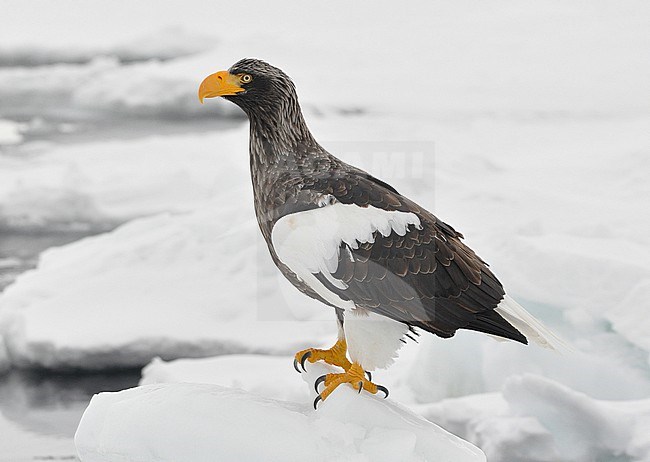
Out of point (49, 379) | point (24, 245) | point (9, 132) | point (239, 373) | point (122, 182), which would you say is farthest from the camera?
point (9, 132)

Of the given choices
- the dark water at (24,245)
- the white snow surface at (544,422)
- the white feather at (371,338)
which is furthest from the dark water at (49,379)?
the white feather at (371,338)

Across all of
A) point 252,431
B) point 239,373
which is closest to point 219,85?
point 252,431

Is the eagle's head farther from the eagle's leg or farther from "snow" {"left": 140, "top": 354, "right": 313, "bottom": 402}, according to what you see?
"snow" {"left": 140, "top": 354, "right": 313, "bottom": 402}

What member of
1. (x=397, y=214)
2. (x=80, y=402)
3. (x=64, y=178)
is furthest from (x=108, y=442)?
(x=64, y=178)

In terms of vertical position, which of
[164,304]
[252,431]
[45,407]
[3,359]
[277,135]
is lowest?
[45,407]

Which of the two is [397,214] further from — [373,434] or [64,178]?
[64,178]

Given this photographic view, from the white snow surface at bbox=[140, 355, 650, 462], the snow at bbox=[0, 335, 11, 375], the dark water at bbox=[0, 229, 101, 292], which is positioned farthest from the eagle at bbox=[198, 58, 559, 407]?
the dark water at bbox=[0, 229, 101, 292]

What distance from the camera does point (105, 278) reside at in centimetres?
364

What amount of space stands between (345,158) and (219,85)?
1786 mm

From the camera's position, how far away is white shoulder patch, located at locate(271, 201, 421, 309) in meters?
1.59

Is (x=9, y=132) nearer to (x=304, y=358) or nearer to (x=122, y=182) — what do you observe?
(x=122, y=182)

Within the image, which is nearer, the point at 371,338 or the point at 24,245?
the point at 371,338

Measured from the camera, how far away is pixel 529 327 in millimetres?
1640

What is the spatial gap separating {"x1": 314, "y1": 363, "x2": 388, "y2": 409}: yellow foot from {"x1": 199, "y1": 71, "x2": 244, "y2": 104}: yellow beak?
0.56 metres
